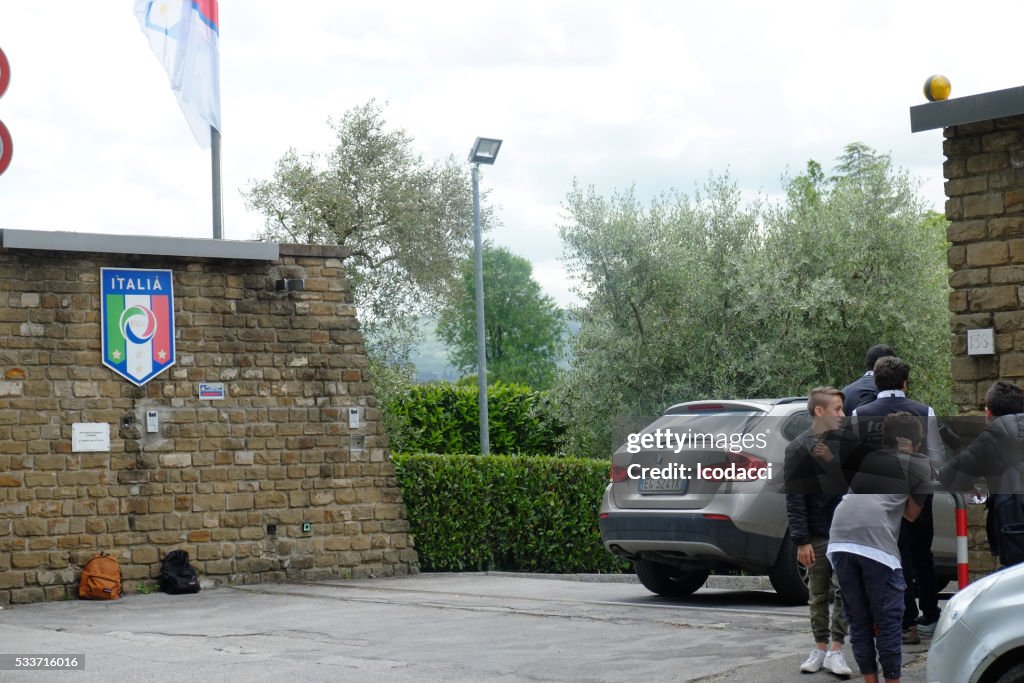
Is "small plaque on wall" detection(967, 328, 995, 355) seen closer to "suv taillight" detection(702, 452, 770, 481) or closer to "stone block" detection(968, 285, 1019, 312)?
"stone block" detection(968, 285, 1019, 312)

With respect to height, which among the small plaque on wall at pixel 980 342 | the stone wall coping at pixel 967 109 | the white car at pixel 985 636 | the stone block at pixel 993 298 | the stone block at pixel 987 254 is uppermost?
the stone wall coping at pixel 967 109

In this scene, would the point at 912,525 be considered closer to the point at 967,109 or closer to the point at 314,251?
the point at 967,109

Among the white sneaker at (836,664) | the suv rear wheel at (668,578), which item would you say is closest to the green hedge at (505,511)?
the suv rear wheel at (668,578)

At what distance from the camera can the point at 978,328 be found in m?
9.60

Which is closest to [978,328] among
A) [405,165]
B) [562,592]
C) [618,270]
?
[562,592]

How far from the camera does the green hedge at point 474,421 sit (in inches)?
1069

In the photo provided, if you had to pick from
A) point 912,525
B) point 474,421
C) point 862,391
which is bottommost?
point 912,525

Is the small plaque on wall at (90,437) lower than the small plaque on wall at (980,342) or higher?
lower

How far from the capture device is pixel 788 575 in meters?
10.3

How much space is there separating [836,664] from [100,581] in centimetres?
803

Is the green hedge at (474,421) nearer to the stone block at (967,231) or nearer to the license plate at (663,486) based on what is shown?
the license plate at (663,486)

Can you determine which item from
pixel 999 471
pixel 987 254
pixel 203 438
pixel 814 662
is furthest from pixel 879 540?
pixel 203 438

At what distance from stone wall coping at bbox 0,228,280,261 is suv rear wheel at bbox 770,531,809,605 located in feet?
21.6

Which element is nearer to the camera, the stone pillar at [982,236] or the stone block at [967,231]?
the stone pillar at [982,236]
